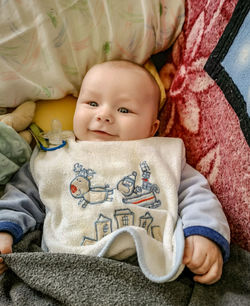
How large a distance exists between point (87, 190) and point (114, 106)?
0.88 ft

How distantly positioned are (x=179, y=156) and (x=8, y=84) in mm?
568

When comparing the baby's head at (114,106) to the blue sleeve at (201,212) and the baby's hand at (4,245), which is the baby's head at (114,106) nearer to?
the blue sleeve at (201,212)

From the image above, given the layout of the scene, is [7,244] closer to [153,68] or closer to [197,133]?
[197,133]

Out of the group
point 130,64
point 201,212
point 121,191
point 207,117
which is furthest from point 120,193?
point 130,64

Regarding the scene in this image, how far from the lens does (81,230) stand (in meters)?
0.92

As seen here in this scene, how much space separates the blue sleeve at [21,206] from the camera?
89 cm

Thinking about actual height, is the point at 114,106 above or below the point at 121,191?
above

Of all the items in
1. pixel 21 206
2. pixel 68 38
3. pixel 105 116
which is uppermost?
pixel 68 38

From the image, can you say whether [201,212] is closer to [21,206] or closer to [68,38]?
[21,206]

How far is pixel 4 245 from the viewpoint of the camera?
0.84 metres

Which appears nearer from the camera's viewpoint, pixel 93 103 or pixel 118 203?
pixel 118 203

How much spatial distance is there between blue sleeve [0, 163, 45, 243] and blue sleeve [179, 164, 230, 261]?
0.40 meters

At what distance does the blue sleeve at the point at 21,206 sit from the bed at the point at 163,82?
0.03 metres

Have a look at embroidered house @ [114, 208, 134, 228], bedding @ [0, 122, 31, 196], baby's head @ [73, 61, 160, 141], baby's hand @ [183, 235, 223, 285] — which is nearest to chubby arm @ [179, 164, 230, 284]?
baby's hand @ [183, 235, 223, 285]
